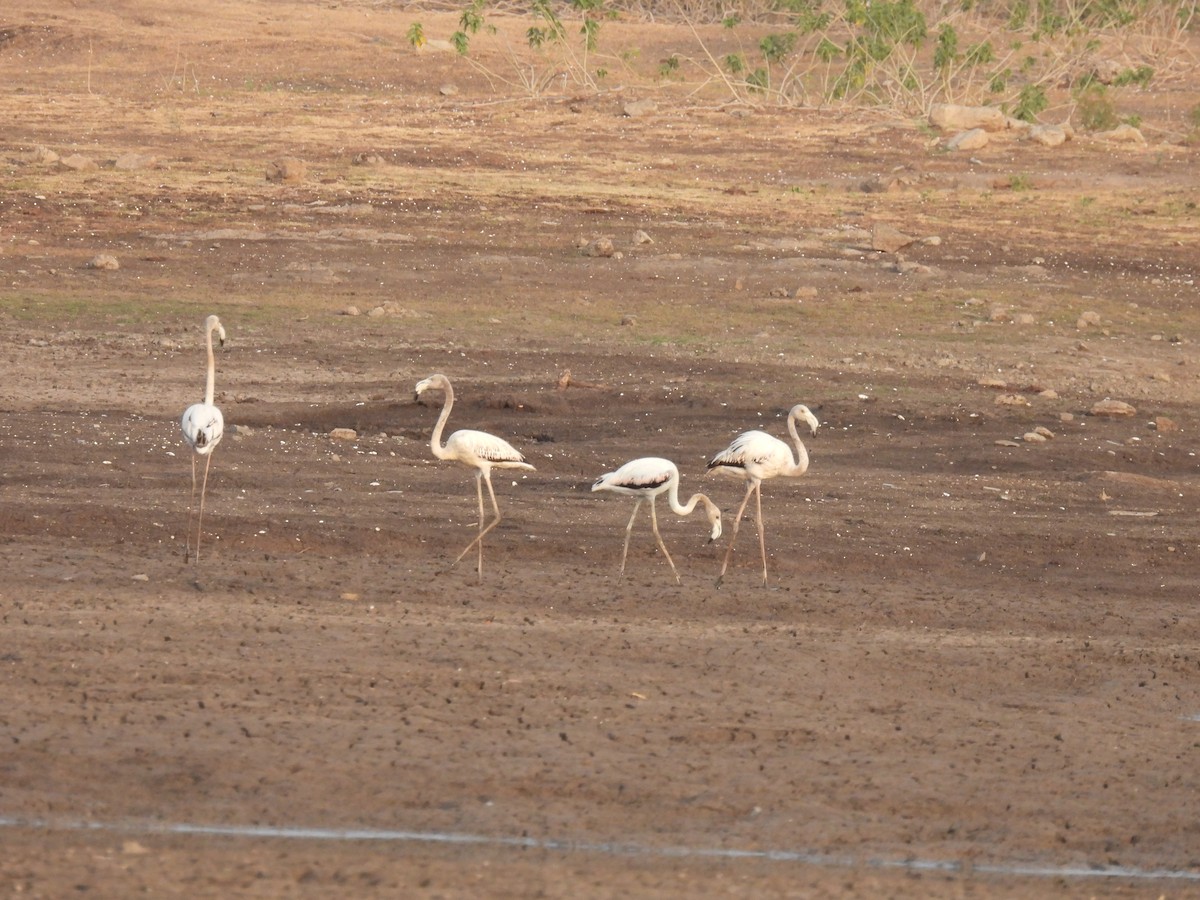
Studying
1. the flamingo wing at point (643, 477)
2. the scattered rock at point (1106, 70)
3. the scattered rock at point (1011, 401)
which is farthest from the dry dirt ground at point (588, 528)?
the scattered rock at point (1106, 70)

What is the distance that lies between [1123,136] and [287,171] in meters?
11.6

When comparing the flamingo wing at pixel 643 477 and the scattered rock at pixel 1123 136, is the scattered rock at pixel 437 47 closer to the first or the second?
the scattered rock at pixel 1123 136

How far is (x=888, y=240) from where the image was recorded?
1900 centimetres

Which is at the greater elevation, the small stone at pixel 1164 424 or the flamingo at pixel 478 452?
the flamingo at pixel 478 452

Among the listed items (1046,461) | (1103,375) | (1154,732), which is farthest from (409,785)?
(1103,375)

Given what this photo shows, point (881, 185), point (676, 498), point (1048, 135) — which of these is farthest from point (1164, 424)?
point (1048, 135)

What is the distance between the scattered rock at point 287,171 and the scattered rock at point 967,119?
30.4 feet

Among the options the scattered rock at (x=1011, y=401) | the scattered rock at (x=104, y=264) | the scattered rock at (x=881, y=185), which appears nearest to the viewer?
the scattered rock at (x=1011, y=401)

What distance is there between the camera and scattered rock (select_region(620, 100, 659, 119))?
2588 centimetres

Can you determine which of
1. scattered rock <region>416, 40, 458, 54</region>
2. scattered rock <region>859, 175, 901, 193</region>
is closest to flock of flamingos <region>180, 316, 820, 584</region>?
scattered rock <region>859, 175, 901, 193</region>

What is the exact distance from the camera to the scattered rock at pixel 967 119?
997 inches

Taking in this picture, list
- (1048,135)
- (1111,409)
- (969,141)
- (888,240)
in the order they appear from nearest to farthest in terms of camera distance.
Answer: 1. (1111,409)
2. (888,240)
3. (969,141)
4. (1048,135)

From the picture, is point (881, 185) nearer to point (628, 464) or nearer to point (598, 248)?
point (598, 248)

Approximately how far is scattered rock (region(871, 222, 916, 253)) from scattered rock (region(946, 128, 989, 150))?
18.2 feet
